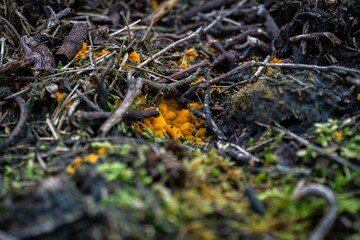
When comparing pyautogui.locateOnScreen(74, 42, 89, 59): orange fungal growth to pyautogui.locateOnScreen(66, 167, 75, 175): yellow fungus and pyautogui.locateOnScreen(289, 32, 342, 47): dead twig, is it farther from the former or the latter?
pyautogui.locateOnScreen(289, 32, 342, 47): dead twig

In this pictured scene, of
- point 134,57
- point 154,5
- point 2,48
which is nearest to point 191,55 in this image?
point 134,57

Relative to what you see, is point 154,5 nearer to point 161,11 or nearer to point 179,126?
point 161,11

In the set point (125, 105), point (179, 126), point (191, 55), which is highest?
point (125, 105)

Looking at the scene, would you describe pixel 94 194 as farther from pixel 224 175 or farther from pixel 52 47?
pixel 52 47

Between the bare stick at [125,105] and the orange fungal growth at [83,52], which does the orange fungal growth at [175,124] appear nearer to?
the bare stick at [125,105]

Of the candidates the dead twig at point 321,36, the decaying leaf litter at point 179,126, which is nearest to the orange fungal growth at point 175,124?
the decaying leaf litter at point 179,126

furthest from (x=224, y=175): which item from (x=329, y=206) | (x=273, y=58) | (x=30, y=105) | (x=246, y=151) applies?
(x=273, y=58)

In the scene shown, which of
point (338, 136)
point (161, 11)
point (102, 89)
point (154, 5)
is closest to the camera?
point (338, 136)

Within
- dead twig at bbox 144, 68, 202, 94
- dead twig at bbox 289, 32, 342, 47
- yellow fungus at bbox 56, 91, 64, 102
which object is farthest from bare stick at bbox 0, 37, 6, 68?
dead twig at bbox 289, 32, 342, 47

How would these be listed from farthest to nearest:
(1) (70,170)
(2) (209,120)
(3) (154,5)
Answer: (3) (154,5), (2) (209,120), (1) (70,170)
